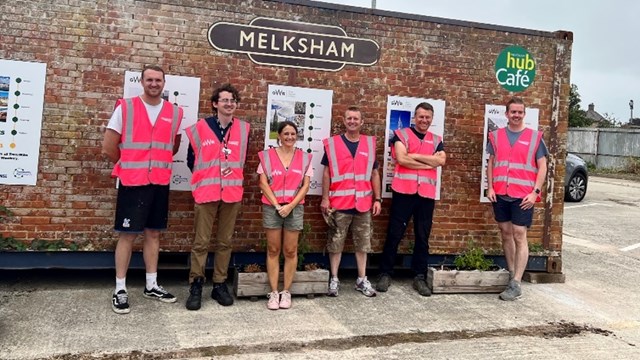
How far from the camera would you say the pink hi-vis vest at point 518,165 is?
5945 mm

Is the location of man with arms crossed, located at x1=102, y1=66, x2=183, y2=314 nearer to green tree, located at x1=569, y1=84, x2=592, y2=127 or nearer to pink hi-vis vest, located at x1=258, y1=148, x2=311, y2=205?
pink hi-vis vest, located at x1=258, y1=148, x2=311, y2=205

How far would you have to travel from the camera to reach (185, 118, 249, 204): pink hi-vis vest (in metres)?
5.17

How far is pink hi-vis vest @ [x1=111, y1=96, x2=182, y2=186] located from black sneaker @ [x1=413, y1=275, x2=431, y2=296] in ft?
9.53

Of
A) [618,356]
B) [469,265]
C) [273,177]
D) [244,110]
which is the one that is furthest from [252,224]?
[618,356]

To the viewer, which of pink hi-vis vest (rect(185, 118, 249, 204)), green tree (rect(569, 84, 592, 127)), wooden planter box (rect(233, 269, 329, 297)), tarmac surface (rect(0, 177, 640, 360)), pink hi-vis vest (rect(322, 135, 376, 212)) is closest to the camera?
tarmac surface (rect(0, 177, 640, 360))

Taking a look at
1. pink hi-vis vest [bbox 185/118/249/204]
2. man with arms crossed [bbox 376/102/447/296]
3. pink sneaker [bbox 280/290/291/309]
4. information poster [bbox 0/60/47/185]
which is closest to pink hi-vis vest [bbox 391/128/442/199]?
man with arms crossed [bbox 376/102/447/296]

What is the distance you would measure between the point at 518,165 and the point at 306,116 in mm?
2383

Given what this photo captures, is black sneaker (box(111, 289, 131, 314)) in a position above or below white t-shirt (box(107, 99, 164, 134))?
below

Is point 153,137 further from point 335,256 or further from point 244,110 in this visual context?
point 335,256

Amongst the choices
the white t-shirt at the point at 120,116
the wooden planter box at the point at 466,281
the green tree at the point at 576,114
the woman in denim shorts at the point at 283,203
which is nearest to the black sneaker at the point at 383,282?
the wooden planter box at the point at 466,281

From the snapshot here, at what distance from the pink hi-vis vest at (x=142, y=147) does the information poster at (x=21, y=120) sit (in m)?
1.01

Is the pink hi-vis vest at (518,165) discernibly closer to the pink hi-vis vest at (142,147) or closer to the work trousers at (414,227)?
the work trousers at (414,227)

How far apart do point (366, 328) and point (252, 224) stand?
1.86 metres

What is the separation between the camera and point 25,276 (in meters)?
5.94
